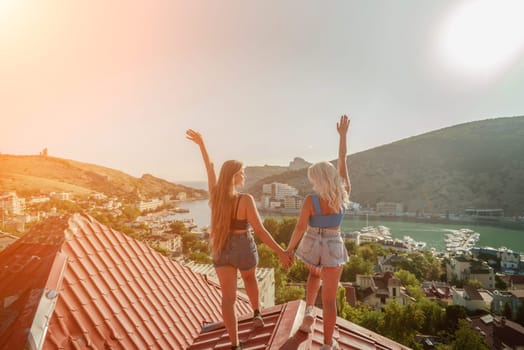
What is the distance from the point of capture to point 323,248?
2607 millimetres

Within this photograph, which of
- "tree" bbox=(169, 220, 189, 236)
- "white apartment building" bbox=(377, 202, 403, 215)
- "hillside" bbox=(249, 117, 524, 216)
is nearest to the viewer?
"tree" bbox=(169, 220, 189, 236)

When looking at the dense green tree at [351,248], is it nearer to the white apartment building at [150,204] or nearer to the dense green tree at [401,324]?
the dense green tree at [401,324]

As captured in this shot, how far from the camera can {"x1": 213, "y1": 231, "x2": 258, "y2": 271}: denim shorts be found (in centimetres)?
258

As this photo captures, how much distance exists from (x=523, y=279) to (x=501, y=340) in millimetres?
22993

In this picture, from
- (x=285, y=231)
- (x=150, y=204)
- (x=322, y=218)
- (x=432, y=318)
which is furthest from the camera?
(x=150, y=204)

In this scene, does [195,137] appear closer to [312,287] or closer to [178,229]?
[312,287]

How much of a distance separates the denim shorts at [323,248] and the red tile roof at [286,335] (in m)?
0.68

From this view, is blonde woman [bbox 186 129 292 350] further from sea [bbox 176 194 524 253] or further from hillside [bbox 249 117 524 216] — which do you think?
hillside [bbox 249 117 524 216]

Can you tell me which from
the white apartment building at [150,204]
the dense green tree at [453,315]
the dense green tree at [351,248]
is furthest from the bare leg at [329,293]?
the white apartment building at [150,204]

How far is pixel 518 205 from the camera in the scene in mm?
100125

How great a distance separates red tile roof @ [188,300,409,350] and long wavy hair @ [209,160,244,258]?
3.05 feet

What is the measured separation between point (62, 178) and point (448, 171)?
444 ft

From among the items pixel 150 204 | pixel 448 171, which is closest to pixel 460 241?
pixel 448 171

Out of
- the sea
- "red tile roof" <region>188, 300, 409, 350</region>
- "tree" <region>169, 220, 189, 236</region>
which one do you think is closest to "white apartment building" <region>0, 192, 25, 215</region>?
"tree" <region>169, 220, 189, 236</region>
